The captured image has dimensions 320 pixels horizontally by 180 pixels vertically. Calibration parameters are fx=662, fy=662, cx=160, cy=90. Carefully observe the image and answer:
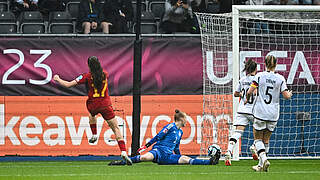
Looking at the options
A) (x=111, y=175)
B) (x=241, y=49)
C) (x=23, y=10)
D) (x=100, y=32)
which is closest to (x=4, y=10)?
(x=23, y=10)

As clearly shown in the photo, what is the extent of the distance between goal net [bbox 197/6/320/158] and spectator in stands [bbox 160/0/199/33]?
48.5 inches

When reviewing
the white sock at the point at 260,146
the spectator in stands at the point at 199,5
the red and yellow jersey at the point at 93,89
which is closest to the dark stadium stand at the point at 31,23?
the spectator in stands at the point at 199,5

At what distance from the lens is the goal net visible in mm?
15344

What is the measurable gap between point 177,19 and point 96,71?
5555 millimetres

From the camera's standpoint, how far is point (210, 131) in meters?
15.4

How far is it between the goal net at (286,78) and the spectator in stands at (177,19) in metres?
1.23

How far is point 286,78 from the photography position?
15.9 metres

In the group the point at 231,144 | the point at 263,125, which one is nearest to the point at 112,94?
the point at 231,144

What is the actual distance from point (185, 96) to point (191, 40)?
1.35 m

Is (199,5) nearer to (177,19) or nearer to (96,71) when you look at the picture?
(177,19)

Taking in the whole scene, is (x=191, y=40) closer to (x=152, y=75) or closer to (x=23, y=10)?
(x=152, y=75)

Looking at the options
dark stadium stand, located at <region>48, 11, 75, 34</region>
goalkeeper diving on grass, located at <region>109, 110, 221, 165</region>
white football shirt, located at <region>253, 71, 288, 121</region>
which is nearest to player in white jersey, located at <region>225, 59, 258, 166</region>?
goalkeeper diving on grass, located at <region>109, 110, 221, 165</region>

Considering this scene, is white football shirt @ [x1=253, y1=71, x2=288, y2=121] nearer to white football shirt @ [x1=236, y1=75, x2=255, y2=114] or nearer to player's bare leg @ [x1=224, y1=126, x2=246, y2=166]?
player's bare leg @ [x1=224, y1=126, x2=246, y2=166]

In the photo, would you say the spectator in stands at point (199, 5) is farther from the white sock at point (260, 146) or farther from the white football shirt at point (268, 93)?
the white sock at point (260, 146)
